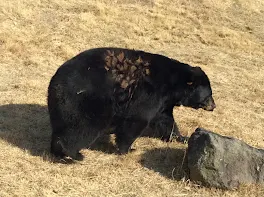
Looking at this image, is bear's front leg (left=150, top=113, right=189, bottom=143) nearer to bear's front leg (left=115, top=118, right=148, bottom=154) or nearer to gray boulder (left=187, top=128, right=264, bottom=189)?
bear's front leg (left=115, top=118, right=148, bottom=154)

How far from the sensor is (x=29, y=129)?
23.7 feet

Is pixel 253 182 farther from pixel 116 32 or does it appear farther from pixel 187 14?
pixel 187 14

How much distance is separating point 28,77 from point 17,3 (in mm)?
6003

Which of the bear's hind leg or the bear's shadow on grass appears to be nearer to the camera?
the bear's hind leg

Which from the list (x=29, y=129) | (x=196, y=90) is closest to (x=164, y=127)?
(x=196, y=90)

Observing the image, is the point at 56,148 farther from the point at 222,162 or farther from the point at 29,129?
the point at 222,162

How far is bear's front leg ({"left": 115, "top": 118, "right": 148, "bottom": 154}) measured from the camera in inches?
257

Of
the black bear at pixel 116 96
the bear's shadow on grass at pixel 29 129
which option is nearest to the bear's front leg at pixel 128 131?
the black bear at pixel 116 96

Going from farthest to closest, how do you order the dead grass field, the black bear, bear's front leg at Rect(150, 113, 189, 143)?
bear's front leg at Rect(150, 113, 189, 143), the black bear, the dead grass field

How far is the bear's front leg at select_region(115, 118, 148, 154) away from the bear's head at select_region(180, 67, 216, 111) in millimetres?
981

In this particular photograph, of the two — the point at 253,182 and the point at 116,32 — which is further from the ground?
the point at 116,32

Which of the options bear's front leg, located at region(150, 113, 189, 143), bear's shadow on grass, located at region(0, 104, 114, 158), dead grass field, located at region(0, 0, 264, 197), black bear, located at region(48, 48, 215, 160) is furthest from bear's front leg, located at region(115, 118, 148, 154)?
bear's front leg, located at region(150, 113, 189, 143)

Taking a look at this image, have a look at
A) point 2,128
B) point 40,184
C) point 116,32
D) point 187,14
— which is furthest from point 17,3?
point 40,184

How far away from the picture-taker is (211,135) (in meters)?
5.96
